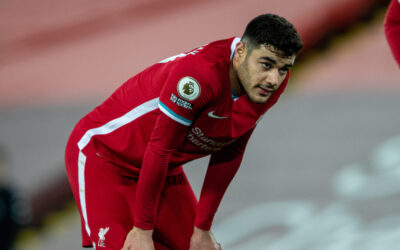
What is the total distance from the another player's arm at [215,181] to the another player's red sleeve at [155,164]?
348mm

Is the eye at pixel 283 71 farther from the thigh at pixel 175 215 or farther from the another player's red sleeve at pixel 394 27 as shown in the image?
the thigh at pixel 175 215

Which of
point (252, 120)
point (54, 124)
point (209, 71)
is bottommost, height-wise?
point (54, 124)

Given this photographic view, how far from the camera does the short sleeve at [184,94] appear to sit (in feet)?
5.61

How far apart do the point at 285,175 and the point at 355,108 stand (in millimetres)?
685

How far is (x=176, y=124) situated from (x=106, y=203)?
49 centimetres

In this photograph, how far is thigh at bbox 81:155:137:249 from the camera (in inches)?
77.4

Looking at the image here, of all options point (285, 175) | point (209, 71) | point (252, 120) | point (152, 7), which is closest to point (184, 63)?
point (209, 71)

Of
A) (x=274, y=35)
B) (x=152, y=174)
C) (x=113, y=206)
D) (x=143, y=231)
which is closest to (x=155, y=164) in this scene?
(x=152, y=174)

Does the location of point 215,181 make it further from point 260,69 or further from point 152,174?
point 260,69

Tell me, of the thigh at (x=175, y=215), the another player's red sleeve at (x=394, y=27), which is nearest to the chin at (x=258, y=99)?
the another player's red sleeve at (x=394, y=27)

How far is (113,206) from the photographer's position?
2.02 metres

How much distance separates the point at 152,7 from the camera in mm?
4152

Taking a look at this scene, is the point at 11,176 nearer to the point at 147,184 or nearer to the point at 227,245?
the point at 227,245

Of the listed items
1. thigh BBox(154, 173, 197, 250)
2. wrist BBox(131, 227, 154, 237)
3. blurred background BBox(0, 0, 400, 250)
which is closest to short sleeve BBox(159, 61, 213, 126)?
wrist BBox(131, 227, 154, 237)
